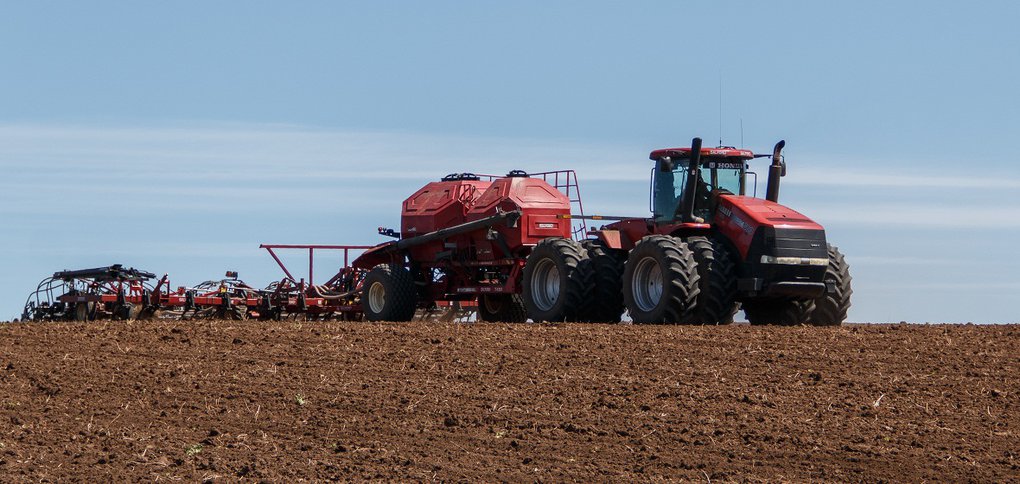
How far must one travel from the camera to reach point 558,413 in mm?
11391

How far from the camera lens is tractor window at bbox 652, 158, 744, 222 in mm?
19047

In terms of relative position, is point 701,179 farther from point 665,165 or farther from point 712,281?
point 712,281

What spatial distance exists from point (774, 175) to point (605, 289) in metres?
2.81

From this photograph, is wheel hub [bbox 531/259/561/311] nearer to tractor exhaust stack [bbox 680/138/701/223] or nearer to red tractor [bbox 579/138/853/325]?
red tractor [bbox 579/138/853/325]

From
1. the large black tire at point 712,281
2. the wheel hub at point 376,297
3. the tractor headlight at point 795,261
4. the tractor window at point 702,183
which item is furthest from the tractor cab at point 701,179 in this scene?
the wheel hub at point 376,297

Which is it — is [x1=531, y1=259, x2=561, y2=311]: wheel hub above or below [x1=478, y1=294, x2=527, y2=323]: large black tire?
above

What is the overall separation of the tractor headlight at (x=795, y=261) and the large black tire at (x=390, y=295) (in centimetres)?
751

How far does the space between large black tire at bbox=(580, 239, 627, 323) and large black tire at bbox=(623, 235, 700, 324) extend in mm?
755

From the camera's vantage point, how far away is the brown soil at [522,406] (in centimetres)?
999

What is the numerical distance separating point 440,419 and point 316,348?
3.89m

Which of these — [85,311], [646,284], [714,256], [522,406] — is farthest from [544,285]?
[85,311]

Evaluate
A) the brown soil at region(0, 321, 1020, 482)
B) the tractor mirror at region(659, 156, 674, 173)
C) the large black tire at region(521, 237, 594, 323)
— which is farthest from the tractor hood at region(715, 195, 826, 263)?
the large black tire at region(521, 237, 594, 323)

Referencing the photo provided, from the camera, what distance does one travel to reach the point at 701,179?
62.5 ft

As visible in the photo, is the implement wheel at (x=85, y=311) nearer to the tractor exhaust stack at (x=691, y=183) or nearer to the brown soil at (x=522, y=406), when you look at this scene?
the brown soil at (x=522, y=406)
